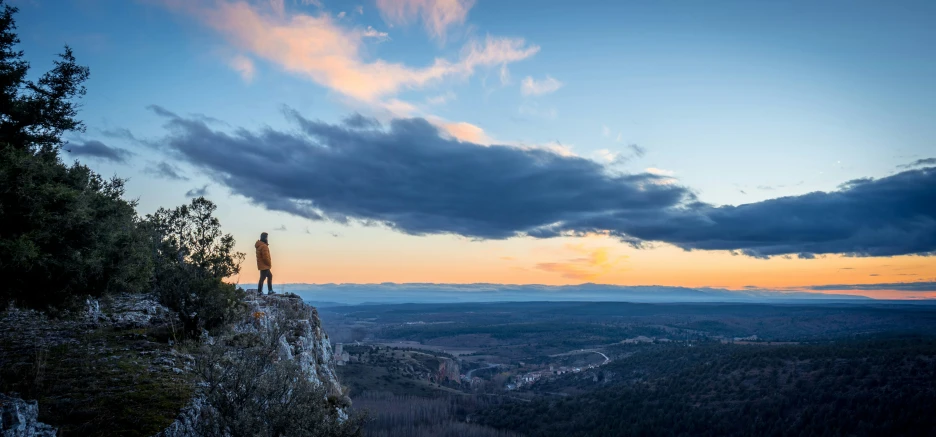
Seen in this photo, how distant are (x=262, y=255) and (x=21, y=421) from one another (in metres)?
→ 15.0

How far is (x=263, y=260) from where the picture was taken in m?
20.7

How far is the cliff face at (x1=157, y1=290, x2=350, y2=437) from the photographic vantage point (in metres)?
14.0

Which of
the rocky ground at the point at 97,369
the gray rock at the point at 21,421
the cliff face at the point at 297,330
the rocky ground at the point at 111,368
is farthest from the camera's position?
the cliff face at the point at 297,330

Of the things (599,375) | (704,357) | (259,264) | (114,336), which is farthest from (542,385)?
(114,336)

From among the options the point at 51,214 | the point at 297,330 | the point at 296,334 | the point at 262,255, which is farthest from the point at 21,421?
the point at 262,255

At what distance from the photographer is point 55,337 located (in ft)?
40.6

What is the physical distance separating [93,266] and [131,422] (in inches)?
278

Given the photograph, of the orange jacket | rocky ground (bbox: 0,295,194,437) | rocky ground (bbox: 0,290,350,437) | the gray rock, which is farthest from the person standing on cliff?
the gray rock

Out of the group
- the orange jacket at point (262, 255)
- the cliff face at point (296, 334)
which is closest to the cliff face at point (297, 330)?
the cliff face at point (296, 334)

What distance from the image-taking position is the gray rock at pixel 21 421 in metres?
5.91

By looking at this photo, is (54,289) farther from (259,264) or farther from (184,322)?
(259,264)

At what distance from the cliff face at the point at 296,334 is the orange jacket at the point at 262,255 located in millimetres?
1287

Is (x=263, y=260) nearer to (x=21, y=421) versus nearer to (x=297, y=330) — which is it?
(x=297, y=330)

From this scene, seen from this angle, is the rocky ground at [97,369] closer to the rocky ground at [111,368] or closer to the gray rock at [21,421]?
the rocky ground at [111,368]
